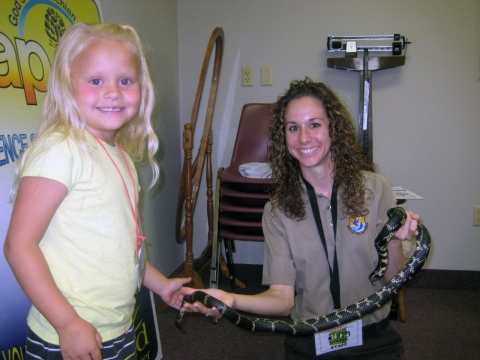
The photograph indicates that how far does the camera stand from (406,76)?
350cm

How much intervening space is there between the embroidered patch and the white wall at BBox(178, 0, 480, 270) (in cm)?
217

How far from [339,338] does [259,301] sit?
0.34 m

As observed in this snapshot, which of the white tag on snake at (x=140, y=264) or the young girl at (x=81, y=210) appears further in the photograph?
the white tag on snake at (x=140, y=264)

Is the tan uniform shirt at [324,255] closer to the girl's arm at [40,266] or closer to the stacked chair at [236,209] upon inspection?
the girl's arm at [40,266]

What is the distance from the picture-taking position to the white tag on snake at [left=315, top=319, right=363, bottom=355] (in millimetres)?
1550

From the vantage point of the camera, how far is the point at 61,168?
102cm

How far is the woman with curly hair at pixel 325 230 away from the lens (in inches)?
62.9

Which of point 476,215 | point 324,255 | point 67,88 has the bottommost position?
point 476,215

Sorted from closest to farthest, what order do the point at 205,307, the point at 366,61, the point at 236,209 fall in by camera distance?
the point at 205,307, the point at 236,209, the point at 366,61

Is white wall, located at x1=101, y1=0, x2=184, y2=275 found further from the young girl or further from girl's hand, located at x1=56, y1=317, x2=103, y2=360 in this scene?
girl's hand, located at x1=56, y1=317, x2=103, y2=360

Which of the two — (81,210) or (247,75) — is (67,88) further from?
(247,75)

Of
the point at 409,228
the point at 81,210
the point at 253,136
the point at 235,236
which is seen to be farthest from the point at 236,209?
the point at 81,210

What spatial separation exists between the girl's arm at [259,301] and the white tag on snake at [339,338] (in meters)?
0.16

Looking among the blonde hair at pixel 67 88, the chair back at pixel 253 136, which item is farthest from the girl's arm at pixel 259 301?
the chair back at pixel 253 136
